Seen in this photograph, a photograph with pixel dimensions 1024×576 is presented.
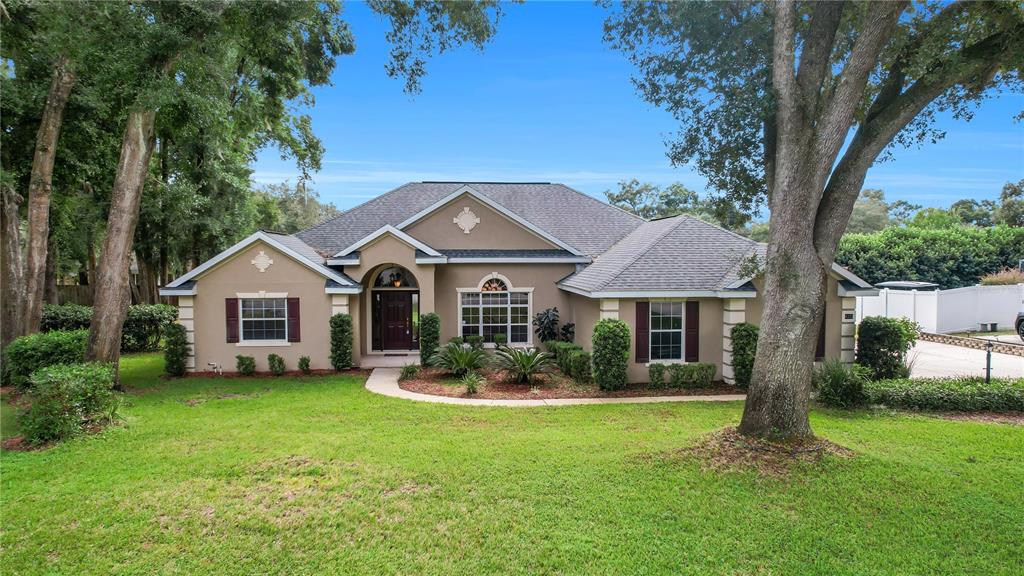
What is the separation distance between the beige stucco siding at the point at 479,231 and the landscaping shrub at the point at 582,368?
5.00 metres

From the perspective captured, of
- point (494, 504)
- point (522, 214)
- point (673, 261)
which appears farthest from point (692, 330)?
point (494, 504)

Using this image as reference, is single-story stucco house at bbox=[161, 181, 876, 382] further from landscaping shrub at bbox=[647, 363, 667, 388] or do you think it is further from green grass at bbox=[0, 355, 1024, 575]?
green grass at bbox=[0, 355, 1024, 575]

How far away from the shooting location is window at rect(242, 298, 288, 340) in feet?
50.0

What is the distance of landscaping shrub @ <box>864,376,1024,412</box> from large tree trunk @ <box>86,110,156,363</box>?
661 inches

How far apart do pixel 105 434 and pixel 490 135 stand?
1643 centimetres

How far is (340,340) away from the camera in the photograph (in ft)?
49.8

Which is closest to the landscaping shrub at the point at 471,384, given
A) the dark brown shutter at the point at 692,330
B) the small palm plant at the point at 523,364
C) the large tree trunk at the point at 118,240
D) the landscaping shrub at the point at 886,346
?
the small palm plant at the point at 523,364

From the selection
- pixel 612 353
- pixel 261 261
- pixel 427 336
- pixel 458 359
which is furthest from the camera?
pixel 427 336

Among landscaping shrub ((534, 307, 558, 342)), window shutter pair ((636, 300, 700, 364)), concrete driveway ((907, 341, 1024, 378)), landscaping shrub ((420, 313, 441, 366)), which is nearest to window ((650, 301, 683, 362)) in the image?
window shutter pair ((636, 300, 700, 364))

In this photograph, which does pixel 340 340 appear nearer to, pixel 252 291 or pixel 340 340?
pixel 340 340

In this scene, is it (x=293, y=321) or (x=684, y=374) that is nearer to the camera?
(x=684, y=374)

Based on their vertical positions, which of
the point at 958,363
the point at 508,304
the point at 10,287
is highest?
the point at 10,287

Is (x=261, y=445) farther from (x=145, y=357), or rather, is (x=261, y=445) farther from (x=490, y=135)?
(x=490, y=135)

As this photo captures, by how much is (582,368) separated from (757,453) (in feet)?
21.2
